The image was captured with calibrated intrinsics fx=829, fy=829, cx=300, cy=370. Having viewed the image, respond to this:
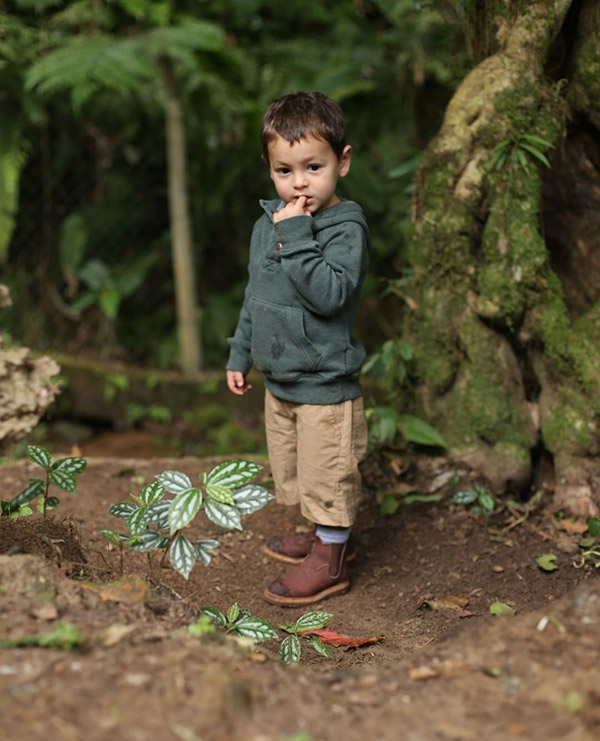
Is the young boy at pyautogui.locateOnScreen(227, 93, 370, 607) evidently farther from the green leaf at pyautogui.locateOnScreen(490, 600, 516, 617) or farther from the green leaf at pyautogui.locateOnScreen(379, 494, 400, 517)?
the green leaf at pyautogui.locateOnScreen(490, 600, 516, 617)

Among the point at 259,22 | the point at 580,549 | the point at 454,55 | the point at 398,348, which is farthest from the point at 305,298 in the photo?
the point at 259,22

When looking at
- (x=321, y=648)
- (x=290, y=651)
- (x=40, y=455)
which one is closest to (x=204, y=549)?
(x=290, y=651)

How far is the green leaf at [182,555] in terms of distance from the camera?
7.82ft

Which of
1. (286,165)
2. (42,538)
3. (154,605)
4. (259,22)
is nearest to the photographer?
(154,605)

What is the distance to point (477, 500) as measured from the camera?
3.63 meters

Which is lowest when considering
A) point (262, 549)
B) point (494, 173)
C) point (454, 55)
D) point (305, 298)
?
point (262, 549)

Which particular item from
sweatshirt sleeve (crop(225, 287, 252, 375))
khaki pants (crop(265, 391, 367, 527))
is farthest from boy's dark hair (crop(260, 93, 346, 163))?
khaki pants (crop(265, 391, 367, 527))

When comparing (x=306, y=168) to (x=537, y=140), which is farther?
(x=537, y=140)

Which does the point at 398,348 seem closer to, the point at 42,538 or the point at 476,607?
the point at 476,607

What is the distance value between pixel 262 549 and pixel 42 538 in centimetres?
116

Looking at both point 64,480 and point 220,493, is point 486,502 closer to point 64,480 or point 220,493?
point 220,493

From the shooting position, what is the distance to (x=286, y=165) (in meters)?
2.88

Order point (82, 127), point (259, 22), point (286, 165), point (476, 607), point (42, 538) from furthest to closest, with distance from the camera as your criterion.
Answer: point (82, 127), point (259, 22), point (476, 607), point (286, 165), point (42, 538)

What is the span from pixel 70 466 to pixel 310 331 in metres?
0.95
